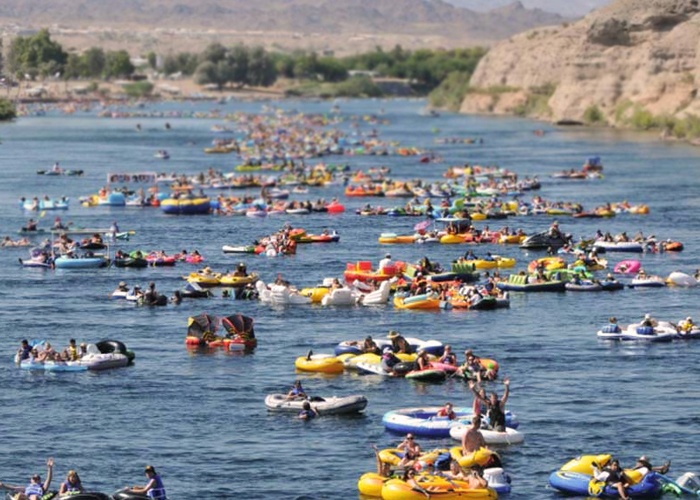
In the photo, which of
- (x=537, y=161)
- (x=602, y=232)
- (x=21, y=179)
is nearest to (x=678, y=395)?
(x=602, y=232)

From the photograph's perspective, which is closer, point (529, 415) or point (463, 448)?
point (463, 448)

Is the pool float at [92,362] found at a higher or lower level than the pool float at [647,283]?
lower

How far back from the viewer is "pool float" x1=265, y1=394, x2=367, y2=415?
6531cm

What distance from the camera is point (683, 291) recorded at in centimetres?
9562

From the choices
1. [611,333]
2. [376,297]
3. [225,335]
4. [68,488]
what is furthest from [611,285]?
[68,488]

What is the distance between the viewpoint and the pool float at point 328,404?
65.3 m

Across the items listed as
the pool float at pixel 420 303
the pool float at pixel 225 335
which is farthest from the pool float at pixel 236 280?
the pool float at pixel 225 335

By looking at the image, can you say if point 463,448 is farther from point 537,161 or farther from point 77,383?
point 537,161

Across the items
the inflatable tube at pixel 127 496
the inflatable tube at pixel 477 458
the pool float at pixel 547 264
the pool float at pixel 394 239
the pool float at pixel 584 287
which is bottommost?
the pool float at pixel 394 239

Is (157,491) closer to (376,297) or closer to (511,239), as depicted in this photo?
(376,297)

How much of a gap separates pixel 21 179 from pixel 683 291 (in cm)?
9147

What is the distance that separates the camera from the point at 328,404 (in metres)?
65.4

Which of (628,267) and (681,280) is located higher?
(628,267)

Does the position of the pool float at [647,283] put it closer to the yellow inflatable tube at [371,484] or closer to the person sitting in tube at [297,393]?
the person sitting in tube at [297,393]
